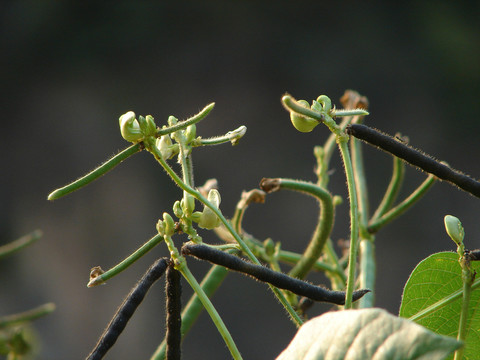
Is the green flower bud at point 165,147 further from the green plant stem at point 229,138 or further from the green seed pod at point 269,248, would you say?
the green seed pod at point 269,248

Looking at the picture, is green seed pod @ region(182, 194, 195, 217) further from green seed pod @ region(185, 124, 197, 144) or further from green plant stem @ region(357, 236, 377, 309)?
green plant stem @ region(357, 236, 377, 309)

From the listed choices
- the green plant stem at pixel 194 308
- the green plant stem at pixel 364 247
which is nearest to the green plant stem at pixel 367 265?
the green plant stem at pixel 364 247

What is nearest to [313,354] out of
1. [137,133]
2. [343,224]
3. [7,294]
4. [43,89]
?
[137,133]

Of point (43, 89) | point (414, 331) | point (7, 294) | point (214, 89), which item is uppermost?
point (43, 89)

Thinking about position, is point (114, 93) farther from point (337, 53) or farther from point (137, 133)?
point (137, 133)

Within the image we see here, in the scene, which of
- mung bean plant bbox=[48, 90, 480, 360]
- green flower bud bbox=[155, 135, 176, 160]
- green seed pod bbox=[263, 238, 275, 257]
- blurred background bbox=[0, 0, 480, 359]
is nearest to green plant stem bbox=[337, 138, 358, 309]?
mung bean plant bbox=[48, 90, 480, 360]

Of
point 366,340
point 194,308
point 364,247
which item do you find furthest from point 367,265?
point 366,340

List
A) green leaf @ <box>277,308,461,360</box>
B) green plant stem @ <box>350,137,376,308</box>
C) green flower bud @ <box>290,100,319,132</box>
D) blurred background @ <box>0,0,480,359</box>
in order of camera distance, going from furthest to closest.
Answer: blurred background @ <box>0,0,480,359</box> < green plant stem @ <box>350,137,376,308</box> < green flower bud @ <box>290,100,319,132</box> < green leaf @ <box>277,308,461,360</box>
